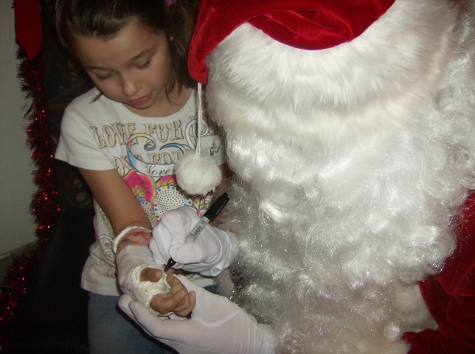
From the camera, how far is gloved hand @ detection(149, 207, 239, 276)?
2.24ft

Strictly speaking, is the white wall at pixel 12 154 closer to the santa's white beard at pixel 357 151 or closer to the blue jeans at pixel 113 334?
the blue jeans at pixel 113 334

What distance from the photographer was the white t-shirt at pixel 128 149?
895mm

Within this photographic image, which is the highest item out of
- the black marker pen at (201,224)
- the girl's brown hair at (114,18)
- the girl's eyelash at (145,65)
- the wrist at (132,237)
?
the girl's brown hair at (114,18)

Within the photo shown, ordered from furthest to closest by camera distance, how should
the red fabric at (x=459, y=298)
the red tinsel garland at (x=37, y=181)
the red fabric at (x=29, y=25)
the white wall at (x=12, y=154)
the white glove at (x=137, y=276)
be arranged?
1. the white wall at (x=12, y=154)
2. the red tinsel garland at (x=37, y=181)
3. the red fabric at (x=29, y=25)
4. the white glove at (x=137, y=276)
5. the red fabric at (x=459, y=298)

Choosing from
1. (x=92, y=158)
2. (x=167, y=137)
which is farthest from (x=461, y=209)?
(x=92, y=158)

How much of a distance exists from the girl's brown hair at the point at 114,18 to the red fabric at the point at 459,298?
69cm

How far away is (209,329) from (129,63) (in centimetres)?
56

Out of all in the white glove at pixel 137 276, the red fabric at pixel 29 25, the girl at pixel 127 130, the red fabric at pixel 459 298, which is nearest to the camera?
the red fabric at pixel 459 298

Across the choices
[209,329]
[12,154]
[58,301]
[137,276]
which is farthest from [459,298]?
[12,154]

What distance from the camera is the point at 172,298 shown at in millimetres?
617

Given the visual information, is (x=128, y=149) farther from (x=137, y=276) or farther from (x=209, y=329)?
(x=209, y=329)

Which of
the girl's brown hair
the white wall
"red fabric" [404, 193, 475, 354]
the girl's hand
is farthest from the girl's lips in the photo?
"red fabric" [404, 193, 475, 354]

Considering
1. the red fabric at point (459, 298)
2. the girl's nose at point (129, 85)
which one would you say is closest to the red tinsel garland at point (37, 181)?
the girl's nose at point (129, 85)

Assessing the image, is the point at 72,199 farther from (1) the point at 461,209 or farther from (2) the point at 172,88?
(1) the point at 461,209
